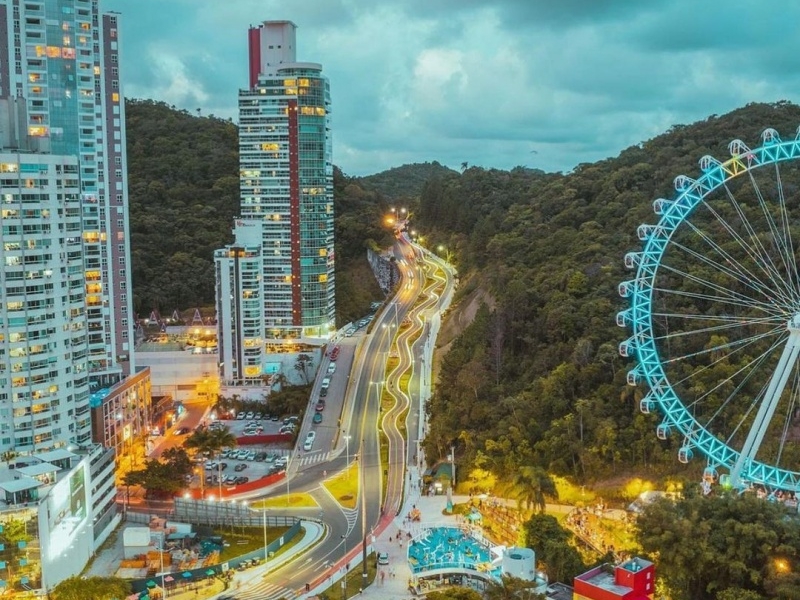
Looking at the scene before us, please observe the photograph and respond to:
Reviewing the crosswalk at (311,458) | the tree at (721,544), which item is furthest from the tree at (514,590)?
the crosswalk at (311,458)

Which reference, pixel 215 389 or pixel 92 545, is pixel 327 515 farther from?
pixel 215 389

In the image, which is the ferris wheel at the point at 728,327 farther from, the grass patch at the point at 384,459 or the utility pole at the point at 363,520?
the grass patch at the point at 384,459

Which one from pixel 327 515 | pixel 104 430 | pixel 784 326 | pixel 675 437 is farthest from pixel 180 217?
pixel 784 326

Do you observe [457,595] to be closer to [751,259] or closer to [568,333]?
[568,333]

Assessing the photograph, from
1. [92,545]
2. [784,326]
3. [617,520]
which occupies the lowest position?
[92,545]

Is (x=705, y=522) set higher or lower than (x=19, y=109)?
lower

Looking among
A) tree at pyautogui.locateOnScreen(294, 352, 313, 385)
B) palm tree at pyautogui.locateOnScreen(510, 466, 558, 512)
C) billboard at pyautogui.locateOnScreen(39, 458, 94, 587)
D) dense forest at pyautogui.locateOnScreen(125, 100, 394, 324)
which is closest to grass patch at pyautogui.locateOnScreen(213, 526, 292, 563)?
billboard at pyautogui.locateOnScreen(39, 458, 94, 587)

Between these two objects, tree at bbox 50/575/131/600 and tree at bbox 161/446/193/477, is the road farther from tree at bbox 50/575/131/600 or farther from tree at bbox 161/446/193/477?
tree at bbox 161/446/193/477
